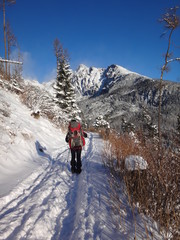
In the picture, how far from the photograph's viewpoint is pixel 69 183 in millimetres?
3521

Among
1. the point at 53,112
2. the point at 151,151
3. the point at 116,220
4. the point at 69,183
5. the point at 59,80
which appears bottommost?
the point at 69,183

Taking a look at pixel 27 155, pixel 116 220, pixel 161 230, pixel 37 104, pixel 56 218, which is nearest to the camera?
pixel 161 230

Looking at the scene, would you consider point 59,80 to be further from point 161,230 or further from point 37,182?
point 161,230

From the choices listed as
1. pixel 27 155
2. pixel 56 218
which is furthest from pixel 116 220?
pixel 27 155

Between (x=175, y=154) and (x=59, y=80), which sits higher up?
(x=59, y=80)

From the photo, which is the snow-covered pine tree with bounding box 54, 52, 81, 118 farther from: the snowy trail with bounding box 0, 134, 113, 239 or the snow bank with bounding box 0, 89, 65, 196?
the snowy trail with bounding box 0, 134, 113, 239

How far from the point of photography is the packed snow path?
1808mm

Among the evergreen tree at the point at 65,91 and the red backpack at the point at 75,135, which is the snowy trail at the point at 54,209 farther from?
the evergreen tree at the point at 65,91

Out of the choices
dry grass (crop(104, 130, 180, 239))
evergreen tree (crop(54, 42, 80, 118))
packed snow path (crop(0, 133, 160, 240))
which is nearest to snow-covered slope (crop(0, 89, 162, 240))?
packed snow path (crop(0, 133, 160, 240))

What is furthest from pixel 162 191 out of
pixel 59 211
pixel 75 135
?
pixel 75 135

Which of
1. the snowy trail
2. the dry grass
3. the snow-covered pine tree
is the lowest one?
the snowy trail

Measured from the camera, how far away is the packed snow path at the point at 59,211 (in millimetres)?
1808

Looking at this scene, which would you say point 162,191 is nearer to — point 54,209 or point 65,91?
point 54,209

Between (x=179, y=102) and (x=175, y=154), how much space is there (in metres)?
137
